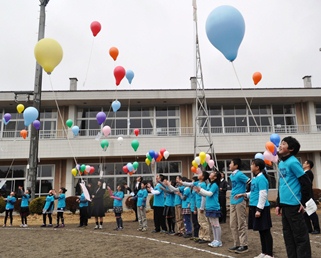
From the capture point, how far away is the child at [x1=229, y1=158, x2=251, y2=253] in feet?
17.8

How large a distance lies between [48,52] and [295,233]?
6.58 metres

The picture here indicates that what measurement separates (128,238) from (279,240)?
138 inches

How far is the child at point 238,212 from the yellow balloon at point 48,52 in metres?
5.06

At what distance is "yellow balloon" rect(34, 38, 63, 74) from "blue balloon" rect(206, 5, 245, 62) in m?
3.77

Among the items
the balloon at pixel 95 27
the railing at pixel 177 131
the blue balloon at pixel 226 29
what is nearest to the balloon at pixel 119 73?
the balloon at pixel 95 27

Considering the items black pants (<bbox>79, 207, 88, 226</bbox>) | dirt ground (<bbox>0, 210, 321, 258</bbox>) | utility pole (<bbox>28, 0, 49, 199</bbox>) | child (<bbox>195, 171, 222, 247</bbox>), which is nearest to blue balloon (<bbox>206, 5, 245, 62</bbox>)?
child (<bbox>195, 171, 222, 247</bbox>)

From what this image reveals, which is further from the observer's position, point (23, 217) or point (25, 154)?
point (25, 154)

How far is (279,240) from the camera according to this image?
21.4 feet

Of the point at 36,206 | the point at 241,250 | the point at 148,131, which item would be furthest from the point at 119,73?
the point at 148,131

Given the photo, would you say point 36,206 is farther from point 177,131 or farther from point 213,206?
point 213,206

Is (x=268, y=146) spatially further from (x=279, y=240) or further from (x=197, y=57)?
(x=197, y=57)

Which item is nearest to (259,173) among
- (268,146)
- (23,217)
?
(268,146)

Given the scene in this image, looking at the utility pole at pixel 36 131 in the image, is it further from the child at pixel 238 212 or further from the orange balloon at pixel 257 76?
the child at pixel 238 212

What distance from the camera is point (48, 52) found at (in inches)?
294
